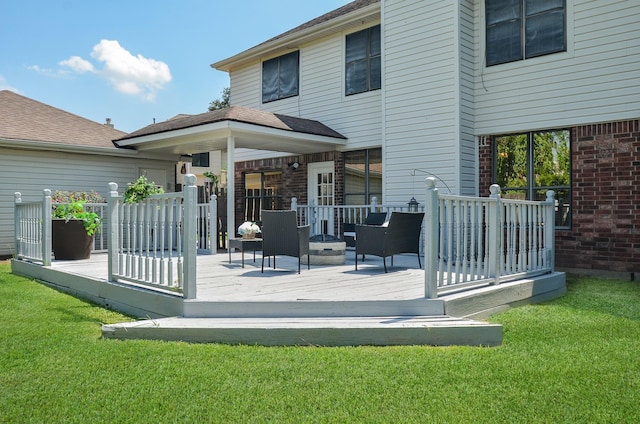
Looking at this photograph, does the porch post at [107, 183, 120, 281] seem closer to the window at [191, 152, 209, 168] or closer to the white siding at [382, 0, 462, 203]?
the white siding at [382, 0, 462, 203]

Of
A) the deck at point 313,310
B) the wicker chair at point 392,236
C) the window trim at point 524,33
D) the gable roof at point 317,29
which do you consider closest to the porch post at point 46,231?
the deck at point 313,310

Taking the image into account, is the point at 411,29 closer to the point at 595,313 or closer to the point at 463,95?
the point at 463,95

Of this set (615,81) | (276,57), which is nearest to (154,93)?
(276,57)

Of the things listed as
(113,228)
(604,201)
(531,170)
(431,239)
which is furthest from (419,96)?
(113,228)

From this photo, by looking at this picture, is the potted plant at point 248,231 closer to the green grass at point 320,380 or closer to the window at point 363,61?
the green grass at point 320,380

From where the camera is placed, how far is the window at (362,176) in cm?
1070

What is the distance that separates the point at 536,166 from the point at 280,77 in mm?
6763

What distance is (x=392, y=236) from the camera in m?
5.97

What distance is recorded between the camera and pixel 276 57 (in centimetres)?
1268

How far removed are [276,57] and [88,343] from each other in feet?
33.1

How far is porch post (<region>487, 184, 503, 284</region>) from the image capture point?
511 cm

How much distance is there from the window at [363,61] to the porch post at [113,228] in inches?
264

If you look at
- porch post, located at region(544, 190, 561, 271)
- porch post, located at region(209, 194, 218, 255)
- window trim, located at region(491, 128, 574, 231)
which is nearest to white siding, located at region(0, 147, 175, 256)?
porch post, located at region(209, 194, 218, 255)

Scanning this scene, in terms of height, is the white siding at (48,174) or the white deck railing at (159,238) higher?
the white siding at (48,174)
